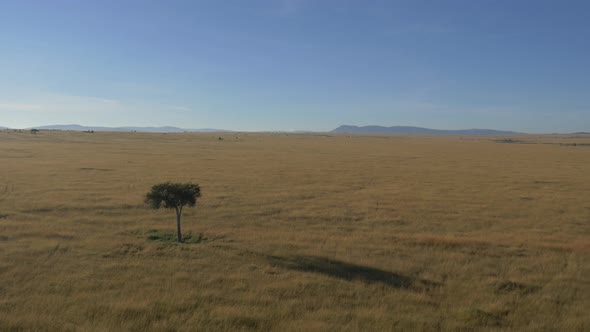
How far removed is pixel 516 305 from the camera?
1239cm

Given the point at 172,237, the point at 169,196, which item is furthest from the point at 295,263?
the point at 169,196

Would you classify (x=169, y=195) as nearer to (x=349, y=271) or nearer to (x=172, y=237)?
(x=172, y=237)

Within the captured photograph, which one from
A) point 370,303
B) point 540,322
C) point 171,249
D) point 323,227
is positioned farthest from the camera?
point 323,227

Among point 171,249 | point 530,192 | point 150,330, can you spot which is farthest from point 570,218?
point 150,330

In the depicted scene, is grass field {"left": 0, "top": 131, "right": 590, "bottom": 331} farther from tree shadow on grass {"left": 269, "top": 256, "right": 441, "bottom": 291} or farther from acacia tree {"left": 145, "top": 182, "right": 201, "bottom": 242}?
acacia tree {"left": 145, "top": 182, "right": 201, "bottom": 242}

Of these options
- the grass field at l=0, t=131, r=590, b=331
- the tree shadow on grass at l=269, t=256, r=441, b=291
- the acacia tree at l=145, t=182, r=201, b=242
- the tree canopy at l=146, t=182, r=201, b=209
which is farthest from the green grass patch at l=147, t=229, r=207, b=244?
the tree shadow on grass at l=269, t=256, r=441, b=291

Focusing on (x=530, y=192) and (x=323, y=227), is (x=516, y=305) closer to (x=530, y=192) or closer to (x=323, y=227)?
(x=323, y=227)

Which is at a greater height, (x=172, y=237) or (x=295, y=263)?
(x=172, y=237)

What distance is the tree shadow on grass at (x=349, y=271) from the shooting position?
13914mm

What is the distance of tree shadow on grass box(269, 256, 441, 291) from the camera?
13.9m

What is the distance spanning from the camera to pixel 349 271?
15055 millimetres

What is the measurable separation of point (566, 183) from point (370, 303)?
132ft

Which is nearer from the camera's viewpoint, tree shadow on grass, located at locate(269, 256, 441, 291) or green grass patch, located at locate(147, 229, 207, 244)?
tree shadow on grass, located at locate(269, 256, 441, 291)

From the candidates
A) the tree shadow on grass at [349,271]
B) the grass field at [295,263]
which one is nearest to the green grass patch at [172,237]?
the grass field at [295,263]
